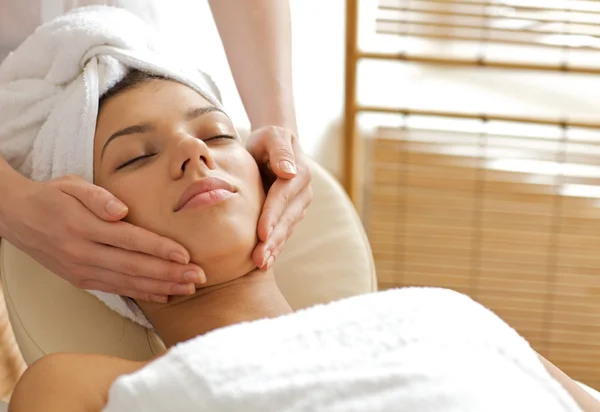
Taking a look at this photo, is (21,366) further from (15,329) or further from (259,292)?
(259,292)

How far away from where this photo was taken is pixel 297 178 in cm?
136

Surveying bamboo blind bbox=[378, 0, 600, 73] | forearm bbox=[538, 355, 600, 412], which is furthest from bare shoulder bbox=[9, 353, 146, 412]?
bamboo blind bbox=[378, 0, 600, 73]

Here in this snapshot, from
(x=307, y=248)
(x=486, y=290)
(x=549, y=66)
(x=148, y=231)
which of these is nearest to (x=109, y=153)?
(x=148, y=231)

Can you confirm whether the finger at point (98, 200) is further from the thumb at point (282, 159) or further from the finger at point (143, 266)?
the thumb at point (282, 159)

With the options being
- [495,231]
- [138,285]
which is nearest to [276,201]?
[138,285]

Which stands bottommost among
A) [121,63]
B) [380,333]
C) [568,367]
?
[568,367]

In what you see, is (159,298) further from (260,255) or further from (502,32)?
(502,32)

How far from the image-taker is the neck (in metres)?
1.24

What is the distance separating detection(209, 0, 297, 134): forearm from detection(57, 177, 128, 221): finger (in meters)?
0.46

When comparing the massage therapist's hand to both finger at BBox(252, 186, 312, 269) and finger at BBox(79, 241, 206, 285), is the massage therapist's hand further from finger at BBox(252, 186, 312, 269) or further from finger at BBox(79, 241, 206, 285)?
finger at BBox(79, 241, 206, 285)

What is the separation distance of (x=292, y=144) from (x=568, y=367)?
1.36 m

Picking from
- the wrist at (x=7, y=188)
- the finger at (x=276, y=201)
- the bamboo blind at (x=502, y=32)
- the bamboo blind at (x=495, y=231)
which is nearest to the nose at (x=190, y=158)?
the finger at (x=276, y=201)

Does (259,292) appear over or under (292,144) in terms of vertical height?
under

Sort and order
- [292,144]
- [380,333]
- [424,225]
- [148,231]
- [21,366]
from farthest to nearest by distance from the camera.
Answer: [424,225] → [21,366] → [292,144] → [148,231] → [380,333]
